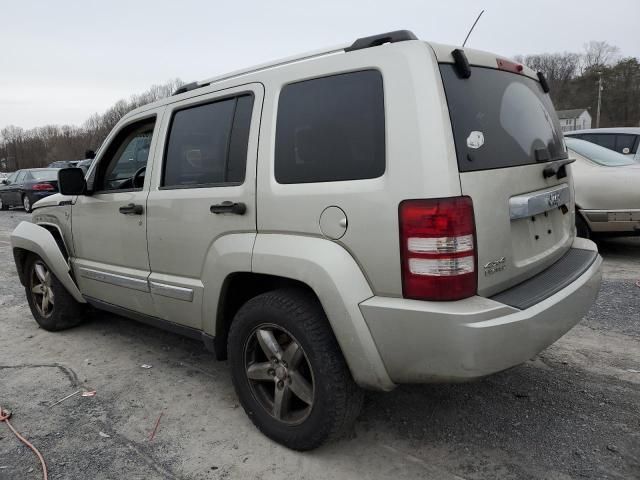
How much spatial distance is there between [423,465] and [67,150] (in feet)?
292

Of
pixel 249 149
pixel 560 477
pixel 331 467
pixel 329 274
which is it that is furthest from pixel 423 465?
pixel 249 149

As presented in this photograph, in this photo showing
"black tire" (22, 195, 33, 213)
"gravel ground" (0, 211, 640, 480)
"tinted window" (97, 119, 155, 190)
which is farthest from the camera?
"black tire" (22, 195, 33, 213)

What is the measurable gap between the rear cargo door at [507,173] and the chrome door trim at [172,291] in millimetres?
1744

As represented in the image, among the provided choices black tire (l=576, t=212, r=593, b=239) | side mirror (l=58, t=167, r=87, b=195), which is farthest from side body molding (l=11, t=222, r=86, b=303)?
black tire (l=576, t=212, r=593, b=239)

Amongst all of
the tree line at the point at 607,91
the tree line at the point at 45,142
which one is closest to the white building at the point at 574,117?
the tree line at the point at 607,91

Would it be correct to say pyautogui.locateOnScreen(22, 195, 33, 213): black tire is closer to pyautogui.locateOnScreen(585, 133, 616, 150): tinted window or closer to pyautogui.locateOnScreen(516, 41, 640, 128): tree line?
pyautogui.locateOnScreen(585, 133, 616, 150): tinted window

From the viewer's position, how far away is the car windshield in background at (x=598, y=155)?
6473 millimetres

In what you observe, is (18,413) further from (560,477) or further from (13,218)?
(13,218)

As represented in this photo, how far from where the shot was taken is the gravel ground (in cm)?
245

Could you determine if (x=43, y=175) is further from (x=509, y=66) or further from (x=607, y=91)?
(x=607, y=91)

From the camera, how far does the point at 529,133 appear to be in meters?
2.62

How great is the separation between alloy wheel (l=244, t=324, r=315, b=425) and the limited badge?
1239mm

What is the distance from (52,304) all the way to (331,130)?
3.50 metres

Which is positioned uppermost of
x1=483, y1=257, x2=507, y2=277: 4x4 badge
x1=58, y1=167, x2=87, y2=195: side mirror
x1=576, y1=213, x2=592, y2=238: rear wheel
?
x1=58, y1=167, x2=87, y2=195: side mirror
